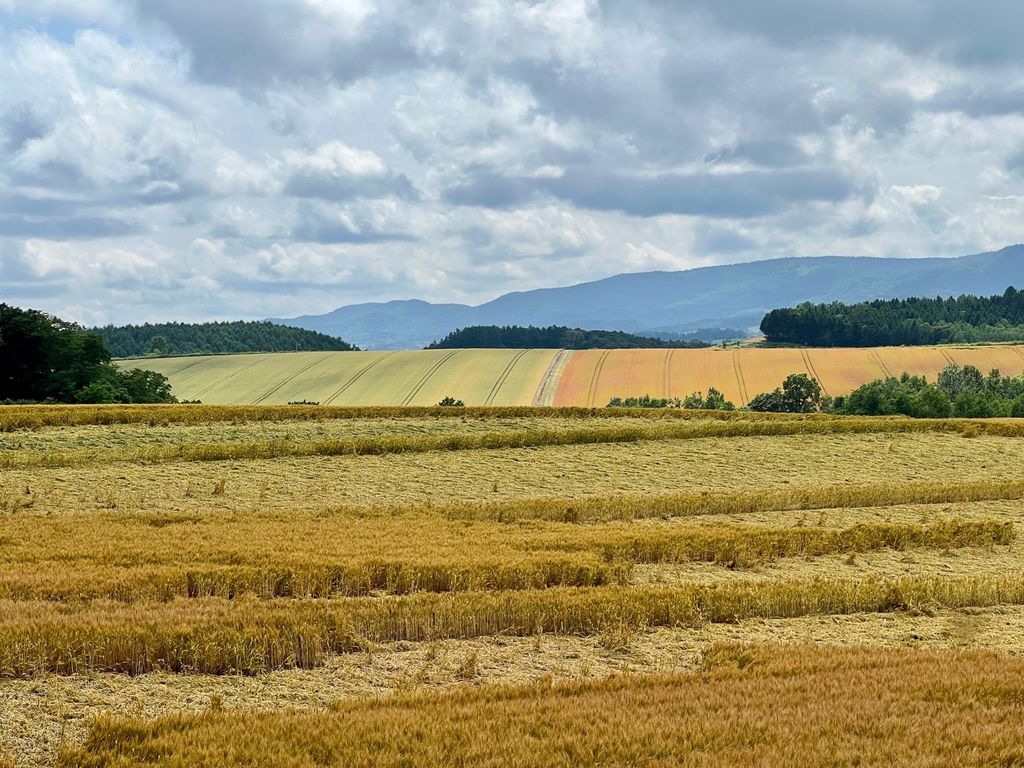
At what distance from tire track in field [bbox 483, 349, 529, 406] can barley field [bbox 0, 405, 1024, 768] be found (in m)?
77.2

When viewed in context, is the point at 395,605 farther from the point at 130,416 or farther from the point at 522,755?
the point at 130,416

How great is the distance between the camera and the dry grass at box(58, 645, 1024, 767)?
412 inches

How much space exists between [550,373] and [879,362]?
43995 mm

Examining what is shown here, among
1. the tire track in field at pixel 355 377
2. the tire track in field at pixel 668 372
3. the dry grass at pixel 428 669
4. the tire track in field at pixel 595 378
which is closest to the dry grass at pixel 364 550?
the dry grass at pixel 428 669

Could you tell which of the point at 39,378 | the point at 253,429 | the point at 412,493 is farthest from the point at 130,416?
the point at 39,378

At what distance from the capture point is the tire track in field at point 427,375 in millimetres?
119500

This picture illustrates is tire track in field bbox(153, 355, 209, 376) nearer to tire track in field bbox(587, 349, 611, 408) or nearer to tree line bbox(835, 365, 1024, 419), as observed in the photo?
tire track in field bbox(587, 349, 611, 408)

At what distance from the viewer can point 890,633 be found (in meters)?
17.0

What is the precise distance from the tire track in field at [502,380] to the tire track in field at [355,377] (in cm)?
1947

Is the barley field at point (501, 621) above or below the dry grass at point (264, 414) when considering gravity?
below

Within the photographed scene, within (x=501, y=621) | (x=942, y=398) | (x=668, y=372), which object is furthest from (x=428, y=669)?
(x=668, y=372)

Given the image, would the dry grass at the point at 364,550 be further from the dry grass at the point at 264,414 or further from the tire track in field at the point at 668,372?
the tire track in field at the point at 668,372

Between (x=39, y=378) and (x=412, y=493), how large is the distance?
5983 centimetres

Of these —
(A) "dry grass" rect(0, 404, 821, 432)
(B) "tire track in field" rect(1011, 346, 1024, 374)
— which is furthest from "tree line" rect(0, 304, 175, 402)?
(B) "tire track in field" rect(1011, 346, 1024, 374)
